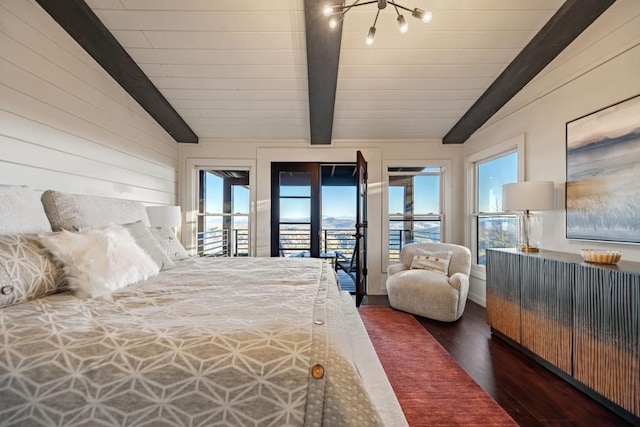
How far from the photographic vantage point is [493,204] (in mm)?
3613

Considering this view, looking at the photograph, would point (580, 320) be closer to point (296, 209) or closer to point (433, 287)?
point (433, 287)

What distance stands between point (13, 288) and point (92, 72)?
7.15ft

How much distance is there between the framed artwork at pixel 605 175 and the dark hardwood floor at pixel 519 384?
1089 mm

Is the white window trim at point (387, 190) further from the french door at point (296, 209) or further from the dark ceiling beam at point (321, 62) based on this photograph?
the dark ceiling beam at point (321, 62)

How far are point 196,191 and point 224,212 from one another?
0.50 metres

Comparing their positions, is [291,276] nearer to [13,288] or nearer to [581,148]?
[13,288]

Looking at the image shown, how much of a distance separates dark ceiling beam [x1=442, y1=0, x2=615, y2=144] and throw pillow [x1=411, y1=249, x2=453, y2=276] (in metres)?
1.71

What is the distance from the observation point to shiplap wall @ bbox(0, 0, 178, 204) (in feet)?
5.94

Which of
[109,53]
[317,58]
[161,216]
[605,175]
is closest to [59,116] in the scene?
[109,53]

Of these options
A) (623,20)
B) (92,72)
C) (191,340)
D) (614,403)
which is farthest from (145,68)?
(614,403)

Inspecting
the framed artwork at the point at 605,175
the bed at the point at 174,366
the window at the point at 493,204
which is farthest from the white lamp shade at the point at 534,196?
the bed at the point at 174,366

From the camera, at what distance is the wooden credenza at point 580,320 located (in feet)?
5.09

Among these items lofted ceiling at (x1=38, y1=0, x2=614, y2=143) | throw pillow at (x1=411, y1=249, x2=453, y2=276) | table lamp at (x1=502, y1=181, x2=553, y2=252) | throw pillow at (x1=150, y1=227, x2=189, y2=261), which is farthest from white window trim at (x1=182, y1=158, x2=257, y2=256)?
table lamp at (x1=502, y1=181, x2=553, y2=252)

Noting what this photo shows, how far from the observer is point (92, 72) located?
2.48 metres
